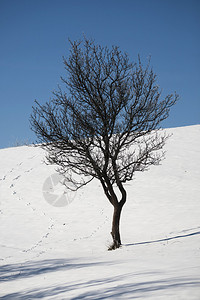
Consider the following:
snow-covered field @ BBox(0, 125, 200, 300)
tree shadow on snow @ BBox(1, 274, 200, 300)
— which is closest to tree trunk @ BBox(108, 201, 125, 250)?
snow-covered field @ BBox(0, 125, 200, 300)

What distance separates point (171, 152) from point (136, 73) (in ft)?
66.3

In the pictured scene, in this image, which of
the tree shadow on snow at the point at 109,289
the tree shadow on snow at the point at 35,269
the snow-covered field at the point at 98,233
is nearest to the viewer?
the tree shadow on snow at the point at 109,289

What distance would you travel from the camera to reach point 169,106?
506 inches

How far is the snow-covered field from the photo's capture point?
242 inches

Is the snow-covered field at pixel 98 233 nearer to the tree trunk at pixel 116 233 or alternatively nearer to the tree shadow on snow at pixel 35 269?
the tree shadow on snow at pixel 35 269

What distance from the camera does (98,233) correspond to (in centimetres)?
1686

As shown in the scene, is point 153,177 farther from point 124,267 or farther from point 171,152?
point 124,267

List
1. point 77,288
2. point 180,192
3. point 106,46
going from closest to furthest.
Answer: point 77,288 < point 106,46 < point 180,192

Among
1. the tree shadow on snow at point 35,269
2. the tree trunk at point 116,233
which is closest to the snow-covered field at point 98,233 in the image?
the tree shadow on snow at point 35,269

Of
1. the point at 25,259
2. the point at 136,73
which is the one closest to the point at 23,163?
the point at 25,259

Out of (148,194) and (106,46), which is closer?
(106,46)

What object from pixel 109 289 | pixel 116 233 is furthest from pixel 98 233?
pixel 109 289

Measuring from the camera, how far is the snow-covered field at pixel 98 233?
6.15 metres

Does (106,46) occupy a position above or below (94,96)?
above
